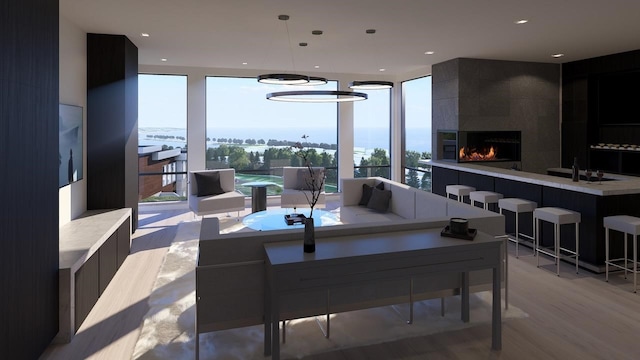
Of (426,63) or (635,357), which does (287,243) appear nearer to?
(635,357)

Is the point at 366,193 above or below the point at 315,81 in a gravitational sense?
below

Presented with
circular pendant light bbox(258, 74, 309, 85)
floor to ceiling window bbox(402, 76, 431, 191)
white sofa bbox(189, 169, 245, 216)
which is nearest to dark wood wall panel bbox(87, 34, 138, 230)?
white sofa bbox(189, 169, 245, 216)

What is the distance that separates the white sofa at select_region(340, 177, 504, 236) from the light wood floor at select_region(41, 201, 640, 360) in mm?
824

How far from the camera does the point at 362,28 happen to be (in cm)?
519

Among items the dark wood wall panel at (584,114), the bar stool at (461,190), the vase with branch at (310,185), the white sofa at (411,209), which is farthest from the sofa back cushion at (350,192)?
the dark wood wall panel at (584,114)

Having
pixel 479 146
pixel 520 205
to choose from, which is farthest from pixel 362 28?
pixel 479 146

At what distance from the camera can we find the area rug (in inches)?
115

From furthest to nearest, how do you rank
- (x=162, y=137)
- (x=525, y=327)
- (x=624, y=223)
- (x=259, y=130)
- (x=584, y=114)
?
(x=259, y=130) < (x=162, y=137) < (x=584, y=114) < (x=624, y=223) < (x=525, y=327)

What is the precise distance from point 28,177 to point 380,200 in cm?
418

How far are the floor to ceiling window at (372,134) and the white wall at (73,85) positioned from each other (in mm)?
5632

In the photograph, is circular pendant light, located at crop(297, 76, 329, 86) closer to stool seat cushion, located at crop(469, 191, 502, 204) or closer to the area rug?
stool seat cushion, located at crop(469, 191, 502, 204)

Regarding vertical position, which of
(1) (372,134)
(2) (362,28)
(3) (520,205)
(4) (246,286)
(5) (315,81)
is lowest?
(4) (246,286)

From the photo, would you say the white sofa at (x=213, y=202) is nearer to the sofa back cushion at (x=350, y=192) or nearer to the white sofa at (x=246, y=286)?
the sofa back cushion at (x=350, y=192)

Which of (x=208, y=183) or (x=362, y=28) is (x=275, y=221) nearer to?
(x=208, y=183)
